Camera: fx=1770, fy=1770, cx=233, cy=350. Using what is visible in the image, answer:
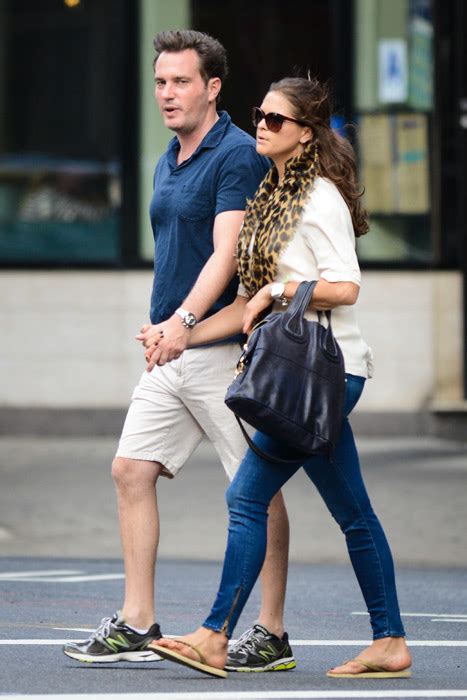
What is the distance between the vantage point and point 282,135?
5.59 m

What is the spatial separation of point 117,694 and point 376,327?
8.53 metres

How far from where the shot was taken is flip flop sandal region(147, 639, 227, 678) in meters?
5.36

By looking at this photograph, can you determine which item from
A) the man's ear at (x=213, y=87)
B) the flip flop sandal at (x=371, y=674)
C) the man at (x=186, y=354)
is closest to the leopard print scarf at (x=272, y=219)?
the man at (x=186, y=354)

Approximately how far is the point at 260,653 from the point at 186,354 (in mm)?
1028

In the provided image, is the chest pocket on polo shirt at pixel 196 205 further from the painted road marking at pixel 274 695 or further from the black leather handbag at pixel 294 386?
the painted road marking at pixel 274 695

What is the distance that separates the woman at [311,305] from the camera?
5.43 metres

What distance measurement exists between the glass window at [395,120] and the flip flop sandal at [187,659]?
8506 millimetres

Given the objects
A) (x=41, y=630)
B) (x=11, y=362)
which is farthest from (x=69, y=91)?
(x=41, y=630)

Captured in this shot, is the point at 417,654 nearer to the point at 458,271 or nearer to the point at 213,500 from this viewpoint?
the point at 213,500

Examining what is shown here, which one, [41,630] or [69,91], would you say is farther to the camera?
[69,91]

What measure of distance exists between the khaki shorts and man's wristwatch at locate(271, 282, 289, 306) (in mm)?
552

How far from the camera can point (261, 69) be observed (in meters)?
13.7

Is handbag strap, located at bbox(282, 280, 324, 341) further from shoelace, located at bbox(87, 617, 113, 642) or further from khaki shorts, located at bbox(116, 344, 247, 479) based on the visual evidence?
shoelace, located at bbox(87, 617, 113, 642)

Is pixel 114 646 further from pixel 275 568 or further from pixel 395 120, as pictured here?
pixel 395 120
